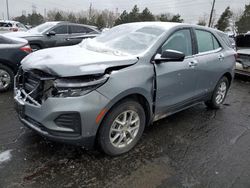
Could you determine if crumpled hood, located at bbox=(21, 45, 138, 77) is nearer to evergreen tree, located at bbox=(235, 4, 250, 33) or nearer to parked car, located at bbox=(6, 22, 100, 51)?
parked car, located at bbox=(6, 22, 100, 51)

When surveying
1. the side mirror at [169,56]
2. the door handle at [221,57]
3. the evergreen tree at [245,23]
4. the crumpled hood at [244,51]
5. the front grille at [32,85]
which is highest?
the evergreen tree at [245,23]

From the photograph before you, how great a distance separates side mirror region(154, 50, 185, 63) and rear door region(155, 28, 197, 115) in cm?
A: 8

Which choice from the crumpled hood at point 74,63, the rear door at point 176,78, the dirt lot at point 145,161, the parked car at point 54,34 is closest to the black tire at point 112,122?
the dirt lot at point 145,161

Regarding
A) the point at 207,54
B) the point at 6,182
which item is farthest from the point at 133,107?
the point at 207,54

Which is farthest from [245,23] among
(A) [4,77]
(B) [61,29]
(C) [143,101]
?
(C) [143,101]

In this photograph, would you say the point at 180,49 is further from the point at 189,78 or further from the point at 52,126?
the point at 52,126

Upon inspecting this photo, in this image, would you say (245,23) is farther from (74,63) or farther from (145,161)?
(74,63)

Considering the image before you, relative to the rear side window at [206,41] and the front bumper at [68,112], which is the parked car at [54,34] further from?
the front bumper at [68,112]

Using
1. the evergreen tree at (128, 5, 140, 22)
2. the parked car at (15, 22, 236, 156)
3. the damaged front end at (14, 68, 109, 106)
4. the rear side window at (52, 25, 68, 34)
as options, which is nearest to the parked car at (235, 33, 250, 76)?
the parked car at (15, 22, 236, 156)

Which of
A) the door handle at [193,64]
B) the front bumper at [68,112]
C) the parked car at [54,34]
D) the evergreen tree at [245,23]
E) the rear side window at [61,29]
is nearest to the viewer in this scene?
the front bumper at [68,112]

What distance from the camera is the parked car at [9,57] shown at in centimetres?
519

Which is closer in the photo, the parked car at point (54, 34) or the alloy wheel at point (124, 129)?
the alloy wheel at point (124, 129)

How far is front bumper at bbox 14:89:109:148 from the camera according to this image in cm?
244

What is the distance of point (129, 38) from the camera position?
11.8 ft
